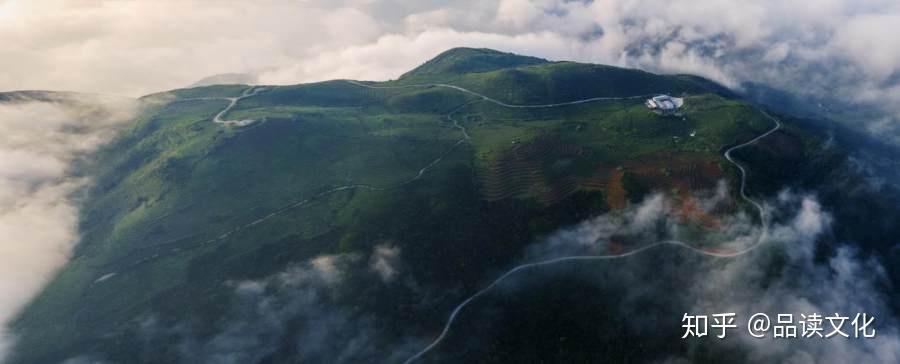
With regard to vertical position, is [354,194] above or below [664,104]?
below

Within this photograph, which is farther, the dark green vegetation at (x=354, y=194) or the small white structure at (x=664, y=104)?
the small white structure at (x=664, y=104)

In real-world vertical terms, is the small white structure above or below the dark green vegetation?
above

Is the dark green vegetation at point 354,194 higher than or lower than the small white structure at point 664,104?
lower

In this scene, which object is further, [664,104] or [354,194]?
[664,104]
